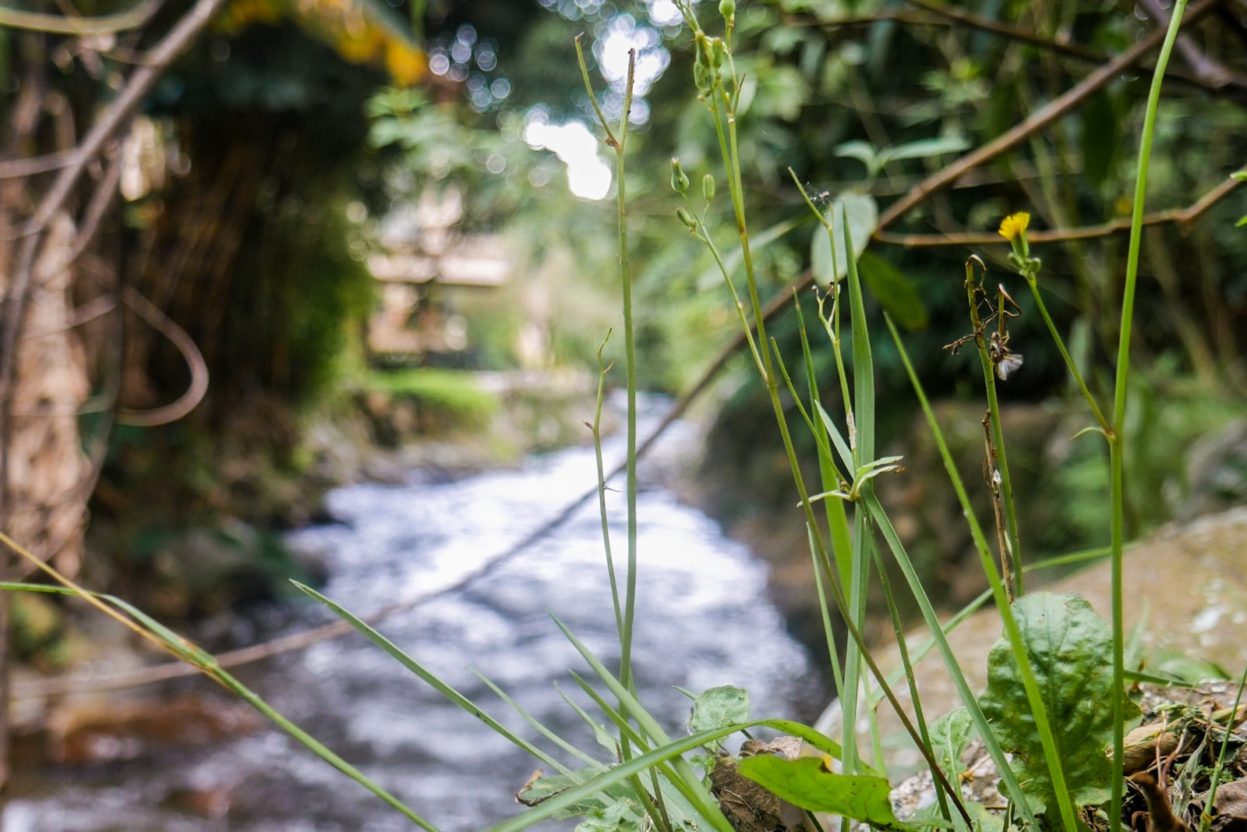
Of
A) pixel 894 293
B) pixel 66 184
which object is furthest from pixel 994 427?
pixel 66 184

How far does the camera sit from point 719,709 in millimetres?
325

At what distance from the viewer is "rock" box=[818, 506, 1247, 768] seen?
0.66 metres

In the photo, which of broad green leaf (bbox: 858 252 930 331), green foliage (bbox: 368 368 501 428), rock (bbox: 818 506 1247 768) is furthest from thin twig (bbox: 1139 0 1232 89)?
green foliage (bbox: 368 368 501 428)

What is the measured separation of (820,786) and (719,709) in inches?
3.0

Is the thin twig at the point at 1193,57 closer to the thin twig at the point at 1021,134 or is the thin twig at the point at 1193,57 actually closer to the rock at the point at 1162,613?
the thin twig at the point at 1021,134

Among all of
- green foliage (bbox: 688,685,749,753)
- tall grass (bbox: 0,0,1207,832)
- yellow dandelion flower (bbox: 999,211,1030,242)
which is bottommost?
green foliage (bbox: 688,685,749,753)

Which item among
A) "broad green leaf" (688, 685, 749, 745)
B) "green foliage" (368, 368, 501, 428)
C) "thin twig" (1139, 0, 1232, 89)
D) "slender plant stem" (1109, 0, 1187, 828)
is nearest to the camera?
"slender plant stem" (1109, 0, 1187, 828)

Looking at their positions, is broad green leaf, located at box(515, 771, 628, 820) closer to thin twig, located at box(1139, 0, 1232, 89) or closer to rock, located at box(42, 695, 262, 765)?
thin twig, located at box(1139, 0, 1232, 89)

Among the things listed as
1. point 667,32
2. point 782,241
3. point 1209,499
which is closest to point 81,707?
point 782,241

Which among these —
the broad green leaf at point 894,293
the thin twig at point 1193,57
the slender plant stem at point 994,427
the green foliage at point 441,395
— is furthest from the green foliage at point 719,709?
the green foliage at point 441,395

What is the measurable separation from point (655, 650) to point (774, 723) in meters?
3.57

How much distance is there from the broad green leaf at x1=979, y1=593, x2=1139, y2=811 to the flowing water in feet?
3.23

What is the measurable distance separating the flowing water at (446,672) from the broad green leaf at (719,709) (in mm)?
926

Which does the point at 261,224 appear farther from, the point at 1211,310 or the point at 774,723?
the point at 774,723
